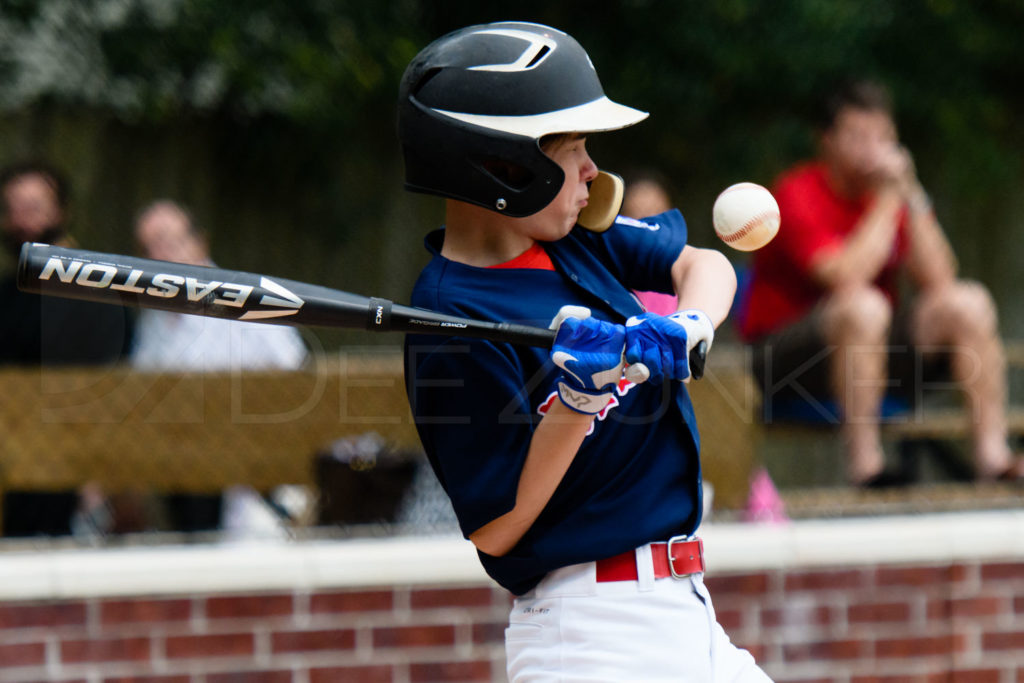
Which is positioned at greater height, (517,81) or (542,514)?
(517,81)

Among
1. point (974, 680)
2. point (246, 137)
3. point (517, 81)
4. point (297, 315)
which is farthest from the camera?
point (246, 137)

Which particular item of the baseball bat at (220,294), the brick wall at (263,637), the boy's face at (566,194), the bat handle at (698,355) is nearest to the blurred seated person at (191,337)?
the brick wall at (263,637)

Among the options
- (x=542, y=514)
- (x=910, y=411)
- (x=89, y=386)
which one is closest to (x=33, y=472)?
(x=89, y=386)

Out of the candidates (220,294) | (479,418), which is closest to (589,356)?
(479,418)

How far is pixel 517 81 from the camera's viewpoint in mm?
2127

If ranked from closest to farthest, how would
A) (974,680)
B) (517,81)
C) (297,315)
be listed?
1. (517,81)
2. (297,315)
3. (974,680)

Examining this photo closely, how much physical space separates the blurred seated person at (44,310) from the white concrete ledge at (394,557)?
25.9 inches

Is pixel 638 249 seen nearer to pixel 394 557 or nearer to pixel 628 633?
pixel 628 633

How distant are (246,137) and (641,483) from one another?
15.3 ft

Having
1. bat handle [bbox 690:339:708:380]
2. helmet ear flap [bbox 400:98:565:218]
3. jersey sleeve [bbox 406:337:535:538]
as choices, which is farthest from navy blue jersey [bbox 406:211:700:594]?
bat handle [bbox 690:339:708:380]

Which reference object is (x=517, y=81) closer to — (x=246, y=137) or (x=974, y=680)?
(x=974, y=680)

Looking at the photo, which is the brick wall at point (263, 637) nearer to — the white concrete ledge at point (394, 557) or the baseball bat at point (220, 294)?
the white concrete ledge at point (394, 557)

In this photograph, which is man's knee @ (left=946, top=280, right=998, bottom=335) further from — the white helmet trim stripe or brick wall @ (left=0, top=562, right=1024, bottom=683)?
the white helmet trim stripe

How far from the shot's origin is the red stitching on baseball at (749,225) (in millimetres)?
2254
